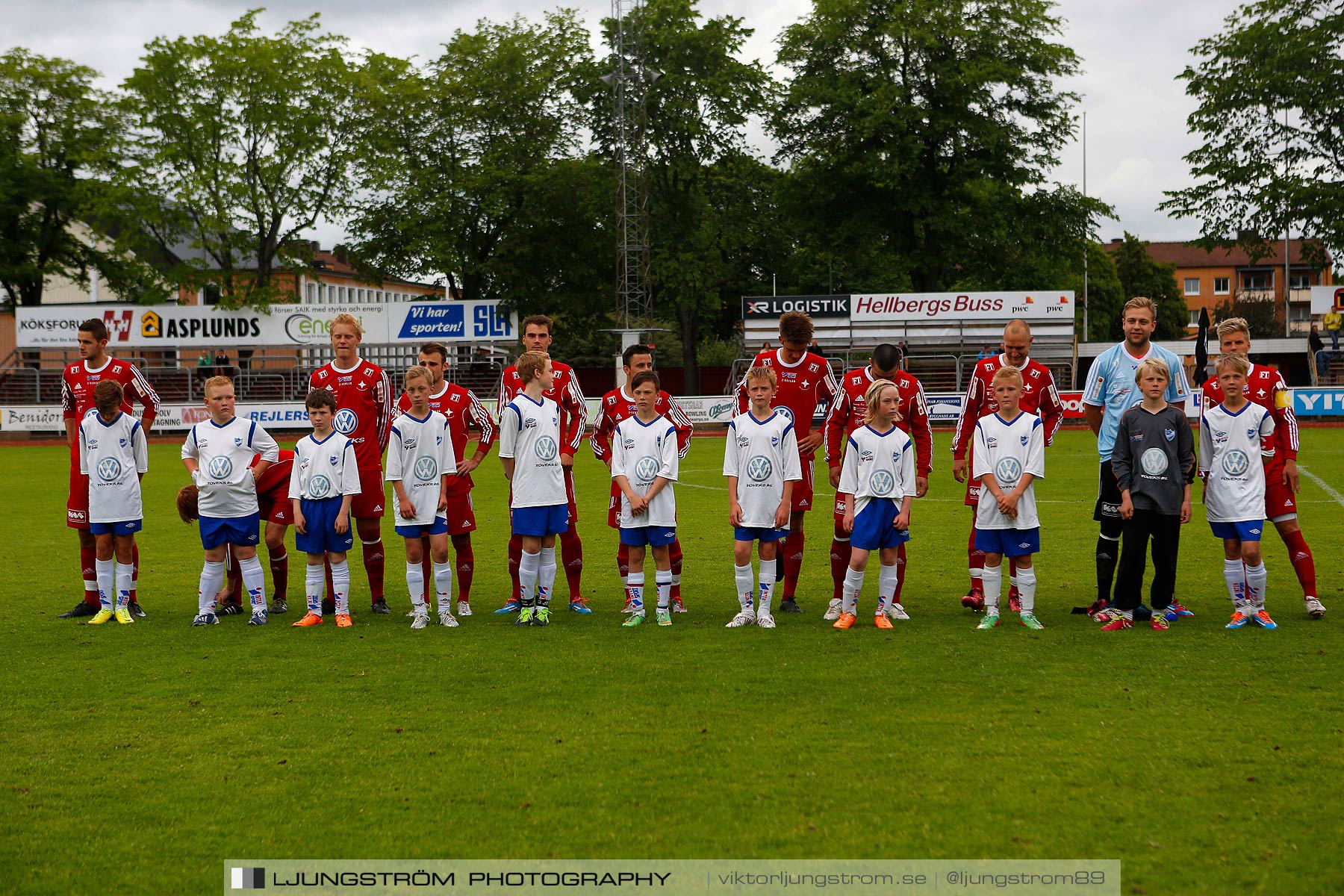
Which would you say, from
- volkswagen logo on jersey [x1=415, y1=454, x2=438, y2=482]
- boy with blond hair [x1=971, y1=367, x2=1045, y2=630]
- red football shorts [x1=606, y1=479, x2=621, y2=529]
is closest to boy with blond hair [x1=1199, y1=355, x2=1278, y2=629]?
boy with blond hair [x1=971, y1=367, x2=1045, y2=630]

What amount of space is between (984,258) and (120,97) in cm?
3466

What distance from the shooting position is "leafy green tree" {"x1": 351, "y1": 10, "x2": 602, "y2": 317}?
1761 inches

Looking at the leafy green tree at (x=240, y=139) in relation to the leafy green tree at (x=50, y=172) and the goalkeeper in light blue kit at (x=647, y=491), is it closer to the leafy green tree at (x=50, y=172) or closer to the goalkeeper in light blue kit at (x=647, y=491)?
the leafy green tree at (x=50, y=172)

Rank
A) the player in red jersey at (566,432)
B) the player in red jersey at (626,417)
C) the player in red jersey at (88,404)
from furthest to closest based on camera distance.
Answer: the player in red jersey at (88,404), the player in red jersey at (566,432), the player in red jersey at (626,417)

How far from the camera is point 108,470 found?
27.6 ft

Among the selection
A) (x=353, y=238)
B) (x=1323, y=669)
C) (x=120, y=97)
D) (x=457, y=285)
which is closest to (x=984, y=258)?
(x=457, y=285)

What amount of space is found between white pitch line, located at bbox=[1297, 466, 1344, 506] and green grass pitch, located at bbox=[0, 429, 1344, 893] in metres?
7.63

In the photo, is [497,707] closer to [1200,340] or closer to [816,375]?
[816,375]

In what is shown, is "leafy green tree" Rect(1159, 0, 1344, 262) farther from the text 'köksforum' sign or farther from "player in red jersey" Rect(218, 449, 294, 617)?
"player in red jersey" Rect(218, 449, 294, 617)

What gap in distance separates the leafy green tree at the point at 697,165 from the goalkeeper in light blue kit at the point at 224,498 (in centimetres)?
3549

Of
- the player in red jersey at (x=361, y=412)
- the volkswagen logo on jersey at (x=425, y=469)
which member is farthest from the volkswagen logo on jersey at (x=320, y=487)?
the volkswagen logo on jersey at (x=425, y=469)

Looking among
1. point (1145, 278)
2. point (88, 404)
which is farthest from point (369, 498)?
point (1145, 278)

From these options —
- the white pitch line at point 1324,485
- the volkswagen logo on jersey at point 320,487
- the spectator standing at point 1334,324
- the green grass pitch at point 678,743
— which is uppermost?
the spectator standing at point 1334,324

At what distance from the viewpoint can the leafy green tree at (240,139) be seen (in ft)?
137
